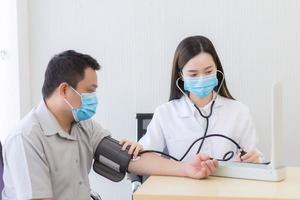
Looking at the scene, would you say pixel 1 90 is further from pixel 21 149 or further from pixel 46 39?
pixel 21 149

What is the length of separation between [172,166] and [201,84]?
1.50 feet

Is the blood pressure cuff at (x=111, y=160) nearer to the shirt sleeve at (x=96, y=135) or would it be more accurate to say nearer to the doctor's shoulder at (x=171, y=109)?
the shirt sleeve at (x=96, y=135)

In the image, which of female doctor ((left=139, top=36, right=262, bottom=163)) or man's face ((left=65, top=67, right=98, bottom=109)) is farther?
female doctor ((left=139, top=36, right=262, bottom=163))

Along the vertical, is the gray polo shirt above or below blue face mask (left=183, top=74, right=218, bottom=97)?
below

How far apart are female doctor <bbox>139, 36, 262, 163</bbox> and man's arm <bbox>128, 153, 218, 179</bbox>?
0.71 feet

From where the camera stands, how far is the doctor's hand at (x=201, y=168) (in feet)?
4.05

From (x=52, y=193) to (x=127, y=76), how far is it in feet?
3.99

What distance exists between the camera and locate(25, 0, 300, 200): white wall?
2375 mm

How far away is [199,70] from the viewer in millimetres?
1740

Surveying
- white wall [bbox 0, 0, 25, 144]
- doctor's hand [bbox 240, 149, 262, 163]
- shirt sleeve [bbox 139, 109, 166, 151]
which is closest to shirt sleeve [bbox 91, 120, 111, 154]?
shirt sleeve [bbox 139, 109, 166, 151]

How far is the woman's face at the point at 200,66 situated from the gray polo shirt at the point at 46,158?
44cm

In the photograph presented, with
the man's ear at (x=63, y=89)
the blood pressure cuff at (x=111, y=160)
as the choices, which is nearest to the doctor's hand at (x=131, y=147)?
the blood pressure cuff at (x=111, y=160)

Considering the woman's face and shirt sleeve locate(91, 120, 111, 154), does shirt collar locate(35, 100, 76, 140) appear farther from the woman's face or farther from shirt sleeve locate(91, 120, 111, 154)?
the woman's face

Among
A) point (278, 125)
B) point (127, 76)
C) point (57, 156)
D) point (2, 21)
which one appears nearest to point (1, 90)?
point (2, 21)
